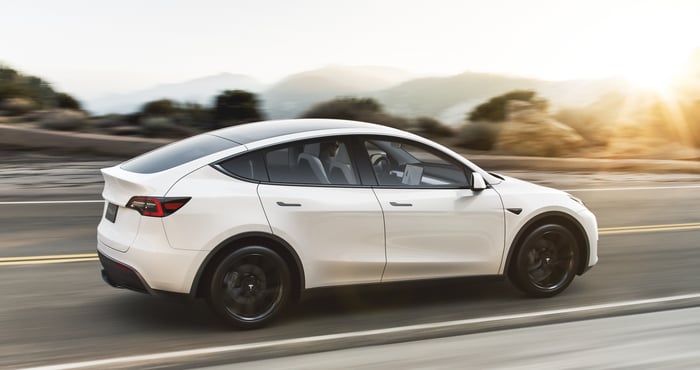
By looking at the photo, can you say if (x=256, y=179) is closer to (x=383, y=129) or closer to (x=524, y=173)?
(x=383, y=129)

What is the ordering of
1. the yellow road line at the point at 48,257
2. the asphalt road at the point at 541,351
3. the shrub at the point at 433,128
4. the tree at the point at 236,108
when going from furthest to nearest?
the shrub at the point at 433,128 < the tree at the point at 236,108 < the yellow road line at the point at 48,257 < the asphalt road at the point at 541,351

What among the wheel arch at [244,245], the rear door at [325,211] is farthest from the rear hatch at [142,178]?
the wheel arch at [244,245]

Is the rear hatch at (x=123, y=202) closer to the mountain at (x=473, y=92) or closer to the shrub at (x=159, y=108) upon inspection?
the shrub at (x=159, y=108)

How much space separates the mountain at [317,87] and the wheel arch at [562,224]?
683 inches

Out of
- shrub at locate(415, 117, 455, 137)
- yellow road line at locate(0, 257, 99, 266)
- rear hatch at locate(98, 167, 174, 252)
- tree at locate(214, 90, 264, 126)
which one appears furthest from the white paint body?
shrub at locate(415, 117, 455, 137)

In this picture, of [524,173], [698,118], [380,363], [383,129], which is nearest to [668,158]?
[698,118]

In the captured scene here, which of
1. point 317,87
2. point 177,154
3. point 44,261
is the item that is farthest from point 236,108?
point 177,154

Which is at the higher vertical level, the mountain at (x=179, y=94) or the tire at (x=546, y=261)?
the mountain at (x=179, y=94)

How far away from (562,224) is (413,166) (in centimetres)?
137

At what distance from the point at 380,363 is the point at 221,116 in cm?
1897

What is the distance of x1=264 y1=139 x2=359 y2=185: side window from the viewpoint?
6.18 m

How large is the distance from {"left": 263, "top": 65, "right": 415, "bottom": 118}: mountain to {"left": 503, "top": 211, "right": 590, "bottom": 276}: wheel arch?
17.3m

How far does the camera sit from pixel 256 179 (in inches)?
239

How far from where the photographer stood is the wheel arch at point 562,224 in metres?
6.87
